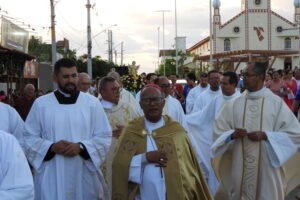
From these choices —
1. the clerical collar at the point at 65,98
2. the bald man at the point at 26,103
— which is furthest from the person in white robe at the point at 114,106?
the bald man at the point at 26,103

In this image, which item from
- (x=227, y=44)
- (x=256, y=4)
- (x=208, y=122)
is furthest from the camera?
(x=227, y=44)

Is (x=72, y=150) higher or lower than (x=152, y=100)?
lower

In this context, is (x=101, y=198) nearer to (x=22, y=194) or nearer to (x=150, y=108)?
(x=150, y=108)

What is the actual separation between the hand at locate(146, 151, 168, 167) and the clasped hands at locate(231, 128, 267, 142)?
1499 mm

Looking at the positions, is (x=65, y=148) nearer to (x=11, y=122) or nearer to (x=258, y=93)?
(x=11, y=122)

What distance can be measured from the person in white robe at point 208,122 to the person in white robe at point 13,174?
5.31 m

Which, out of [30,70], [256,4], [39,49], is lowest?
[30,70]

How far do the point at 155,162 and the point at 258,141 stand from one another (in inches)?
70.7

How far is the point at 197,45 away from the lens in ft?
350

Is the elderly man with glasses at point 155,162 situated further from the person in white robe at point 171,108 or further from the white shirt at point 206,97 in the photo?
the white shirt at point 206,97

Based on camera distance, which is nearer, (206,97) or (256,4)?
(206,97)

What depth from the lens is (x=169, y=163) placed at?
546 centimetres

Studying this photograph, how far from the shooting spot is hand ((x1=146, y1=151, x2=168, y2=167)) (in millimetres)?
5391

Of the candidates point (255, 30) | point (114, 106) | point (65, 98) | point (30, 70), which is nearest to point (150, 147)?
point (65, 98)
